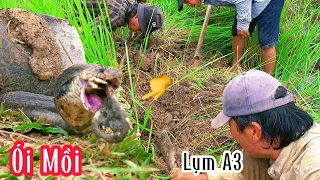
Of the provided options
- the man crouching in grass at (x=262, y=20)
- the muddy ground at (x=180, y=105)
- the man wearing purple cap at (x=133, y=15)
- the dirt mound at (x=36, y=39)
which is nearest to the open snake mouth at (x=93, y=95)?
the dirt mound at (x=36, y=39)

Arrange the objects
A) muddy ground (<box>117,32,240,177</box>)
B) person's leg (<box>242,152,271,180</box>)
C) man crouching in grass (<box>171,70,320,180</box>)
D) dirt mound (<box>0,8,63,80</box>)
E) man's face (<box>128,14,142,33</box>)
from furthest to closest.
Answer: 1. man's face (<box>128,14,142,33</box>)
2. muddy ground (<box>117,32,240,177</box>)
3. dirt mound (<box>0,8,63,80</box>)
4. person's leg (<box>242,152,271,180</box>)
5. man crouching in grass (<box>171,70,320,180</box>)

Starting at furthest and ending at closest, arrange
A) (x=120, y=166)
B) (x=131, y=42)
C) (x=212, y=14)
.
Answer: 1. (x=212, y=14)
2. (x=131, y=42)
3. (x=120, y=166)

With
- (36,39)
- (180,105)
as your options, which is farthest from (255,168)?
(36,39)

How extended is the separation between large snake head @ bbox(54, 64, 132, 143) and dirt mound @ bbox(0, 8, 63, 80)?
0.24 m

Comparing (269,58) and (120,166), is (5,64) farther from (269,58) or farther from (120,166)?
(269,58)

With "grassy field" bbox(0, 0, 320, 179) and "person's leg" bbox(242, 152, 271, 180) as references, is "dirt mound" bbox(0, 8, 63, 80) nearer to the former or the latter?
"grassy field" bbox(0, 0, 320, 179)

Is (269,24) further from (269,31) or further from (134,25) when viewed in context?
(134,25)

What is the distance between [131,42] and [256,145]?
7.60 feet

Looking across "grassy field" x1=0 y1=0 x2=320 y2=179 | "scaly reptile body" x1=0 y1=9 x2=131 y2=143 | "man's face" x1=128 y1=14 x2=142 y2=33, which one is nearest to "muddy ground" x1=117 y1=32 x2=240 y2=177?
"grassy field" x1=0 y1=0 x2=320 y2=179

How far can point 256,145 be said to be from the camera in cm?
185

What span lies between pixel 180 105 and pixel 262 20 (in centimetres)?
119

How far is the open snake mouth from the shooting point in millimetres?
1863

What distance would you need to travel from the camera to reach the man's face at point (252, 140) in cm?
183

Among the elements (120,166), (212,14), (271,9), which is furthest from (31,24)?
(212,14)
